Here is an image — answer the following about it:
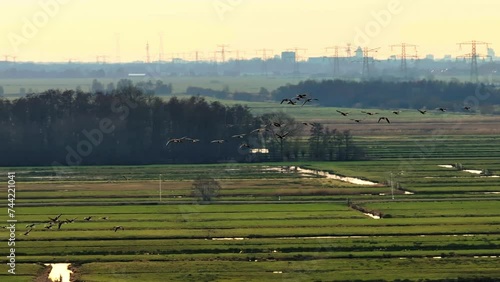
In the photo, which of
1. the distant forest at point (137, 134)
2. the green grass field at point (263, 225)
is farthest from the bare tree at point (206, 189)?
the distant forest at point (137, 134)

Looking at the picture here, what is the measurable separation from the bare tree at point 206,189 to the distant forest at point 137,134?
1954 cm

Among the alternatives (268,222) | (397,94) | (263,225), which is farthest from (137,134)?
(397,94)

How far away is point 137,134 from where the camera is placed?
91000mm

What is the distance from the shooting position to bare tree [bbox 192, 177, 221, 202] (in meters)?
64.5

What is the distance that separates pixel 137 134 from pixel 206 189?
88.3 feet

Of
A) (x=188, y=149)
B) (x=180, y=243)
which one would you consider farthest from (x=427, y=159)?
(x=180, y=243)

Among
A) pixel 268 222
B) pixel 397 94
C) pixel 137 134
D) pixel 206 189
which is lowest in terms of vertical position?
pixel 268 222

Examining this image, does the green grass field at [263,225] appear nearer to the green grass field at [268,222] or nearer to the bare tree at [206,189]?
the green grass field at [268,222]

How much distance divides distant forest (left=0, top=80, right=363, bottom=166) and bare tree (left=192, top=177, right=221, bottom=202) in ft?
64.1

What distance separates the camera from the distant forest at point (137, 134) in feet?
287

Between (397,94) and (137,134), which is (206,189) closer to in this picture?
(137,134)

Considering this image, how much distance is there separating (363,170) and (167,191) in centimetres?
1654

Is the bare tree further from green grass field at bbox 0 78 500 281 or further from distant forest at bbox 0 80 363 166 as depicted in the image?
distant forest at bbox 0 80 363 166

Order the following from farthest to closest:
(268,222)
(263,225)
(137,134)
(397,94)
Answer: (397,94) < (137,134) < (268,222) < (263,225)
